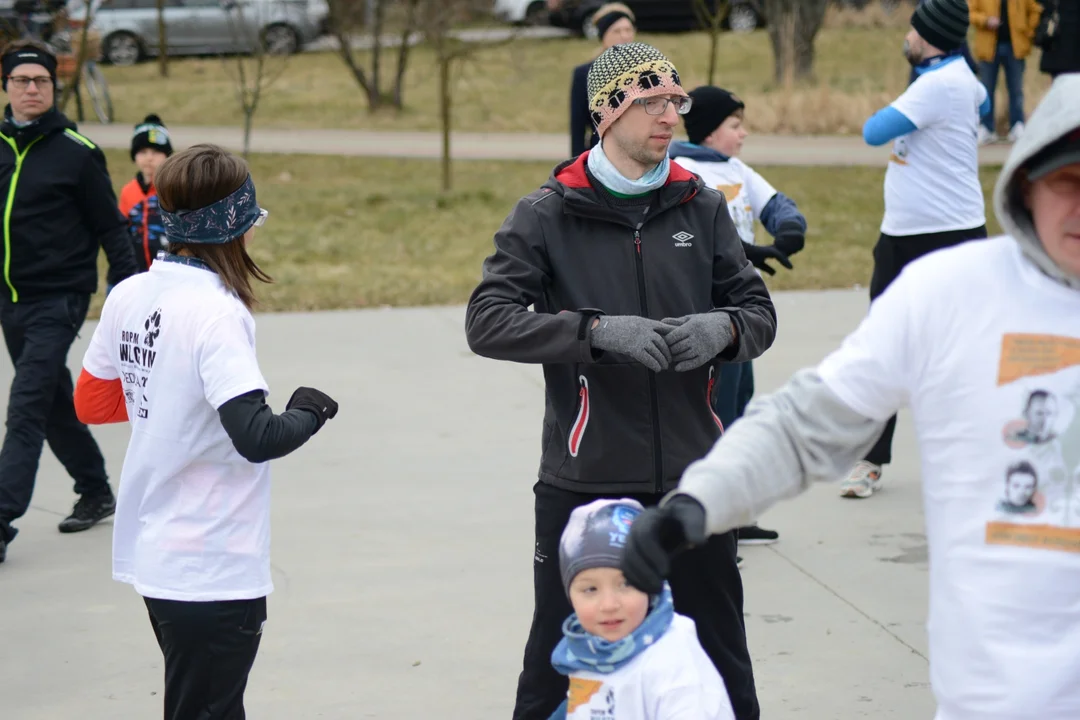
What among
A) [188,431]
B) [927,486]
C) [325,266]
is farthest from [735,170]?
[325,266]

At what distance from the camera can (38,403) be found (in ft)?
18.3

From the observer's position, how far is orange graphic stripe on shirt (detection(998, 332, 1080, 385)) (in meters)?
2.02

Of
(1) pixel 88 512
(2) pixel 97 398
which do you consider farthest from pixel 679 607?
(1) pixel 88 512

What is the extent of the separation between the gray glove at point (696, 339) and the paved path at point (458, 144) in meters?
12.5

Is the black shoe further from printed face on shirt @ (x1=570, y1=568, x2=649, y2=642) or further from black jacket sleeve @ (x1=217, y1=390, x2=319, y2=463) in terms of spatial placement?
printed face on shirt @ (x1=570, y1=568, x2=649, y2=642)

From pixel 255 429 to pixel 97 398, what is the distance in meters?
0.61

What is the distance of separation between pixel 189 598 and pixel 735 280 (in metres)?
1.51

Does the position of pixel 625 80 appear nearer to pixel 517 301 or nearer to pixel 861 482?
pixel 517 301

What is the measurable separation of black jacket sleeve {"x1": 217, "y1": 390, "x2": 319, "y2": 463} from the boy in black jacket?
279 cm

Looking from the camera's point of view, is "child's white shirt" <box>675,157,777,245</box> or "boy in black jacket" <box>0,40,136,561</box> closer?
"child's white shirt" <box>675,157,777,245</box>

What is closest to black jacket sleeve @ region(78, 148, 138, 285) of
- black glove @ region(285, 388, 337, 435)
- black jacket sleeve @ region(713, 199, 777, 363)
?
black glove @ region(285, 388, 337, 435)

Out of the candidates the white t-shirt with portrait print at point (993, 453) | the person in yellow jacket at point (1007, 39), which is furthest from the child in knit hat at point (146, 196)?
the person in yellow jacket at point (1007, 39)

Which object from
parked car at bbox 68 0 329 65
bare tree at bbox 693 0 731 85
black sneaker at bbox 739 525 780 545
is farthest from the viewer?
parked car at bbox 68 0 329 65

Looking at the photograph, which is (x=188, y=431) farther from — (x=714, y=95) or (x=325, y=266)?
(x=325, y=266)
